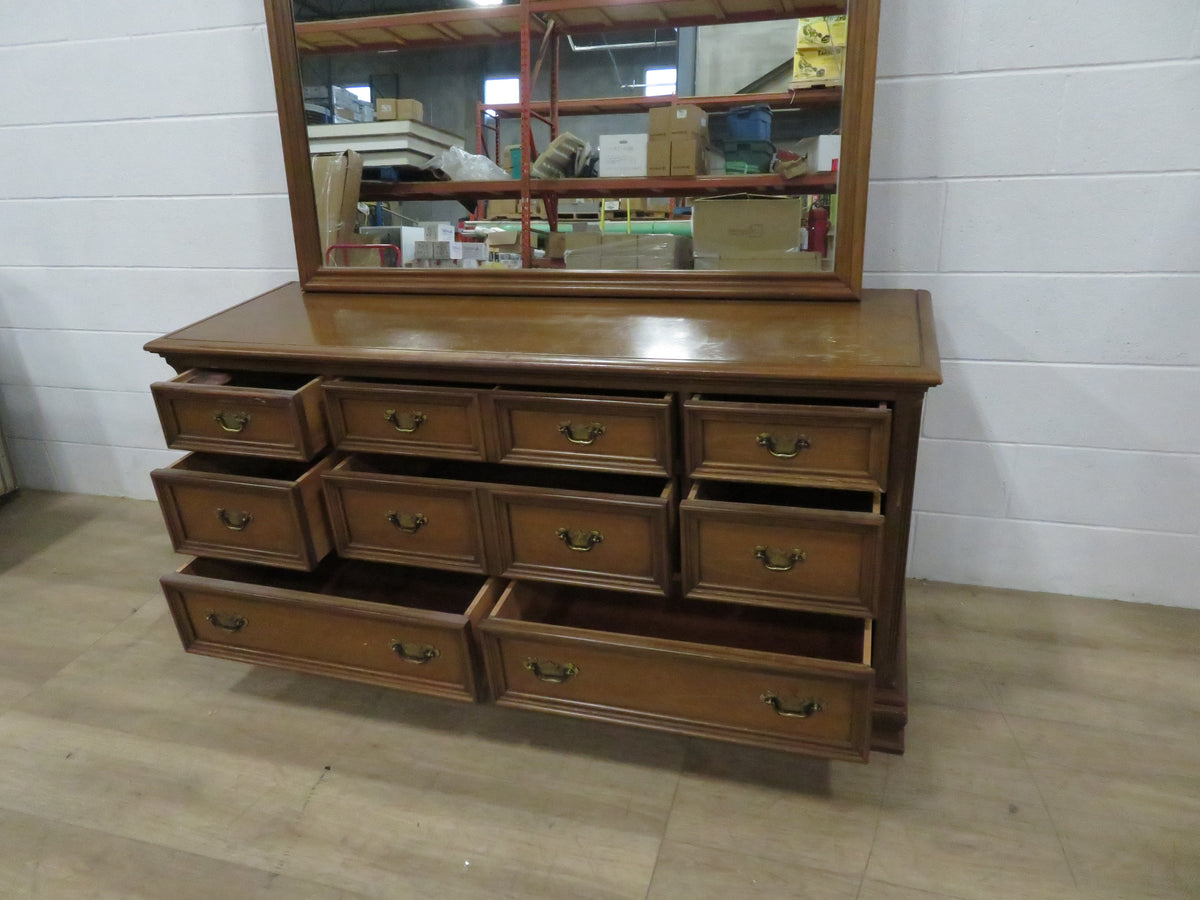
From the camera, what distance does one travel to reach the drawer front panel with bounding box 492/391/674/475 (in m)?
1.16

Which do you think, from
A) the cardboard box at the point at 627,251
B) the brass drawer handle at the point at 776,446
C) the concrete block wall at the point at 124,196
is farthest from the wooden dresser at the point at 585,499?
the concrete block wall at the point at 124,196

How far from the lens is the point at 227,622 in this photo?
1459mm

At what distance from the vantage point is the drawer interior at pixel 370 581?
1556 millimetres

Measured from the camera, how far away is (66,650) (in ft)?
5.67

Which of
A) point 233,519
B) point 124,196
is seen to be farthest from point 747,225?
point 124,196

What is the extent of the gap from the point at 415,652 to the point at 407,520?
0.24 m

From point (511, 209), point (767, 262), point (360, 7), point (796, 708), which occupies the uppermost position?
point (360, 7)

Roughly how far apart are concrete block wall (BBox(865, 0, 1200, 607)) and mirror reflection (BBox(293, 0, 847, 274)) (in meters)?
0.23

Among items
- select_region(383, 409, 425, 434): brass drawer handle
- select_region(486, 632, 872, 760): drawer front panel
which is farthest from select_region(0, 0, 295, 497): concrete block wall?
select_region(486, 632, 872, 760): drawer front panel

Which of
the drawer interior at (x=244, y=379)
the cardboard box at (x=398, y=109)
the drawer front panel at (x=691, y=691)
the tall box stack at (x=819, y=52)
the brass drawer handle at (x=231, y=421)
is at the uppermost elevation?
the tall box stack at (x=819, y=52)

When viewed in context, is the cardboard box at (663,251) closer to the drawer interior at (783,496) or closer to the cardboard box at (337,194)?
the drawer interior at (783,496)

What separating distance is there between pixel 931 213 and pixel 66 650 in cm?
217

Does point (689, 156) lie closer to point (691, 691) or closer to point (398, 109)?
point (398, 109)

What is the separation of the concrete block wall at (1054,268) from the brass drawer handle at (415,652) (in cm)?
119
